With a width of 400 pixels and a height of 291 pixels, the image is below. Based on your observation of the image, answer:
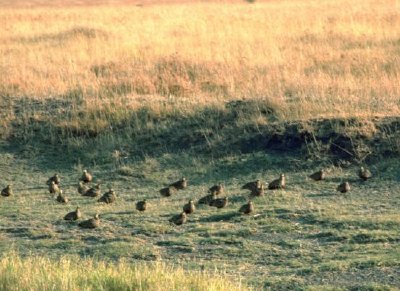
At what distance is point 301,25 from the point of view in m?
31.1

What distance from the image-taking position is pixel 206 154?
51.2 feet

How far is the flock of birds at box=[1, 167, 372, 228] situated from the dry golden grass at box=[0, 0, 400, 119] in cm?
294

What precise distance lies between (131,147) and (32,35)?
1700 cm

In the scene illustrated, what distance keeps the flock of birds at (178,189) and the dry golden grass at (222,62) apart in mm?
2943

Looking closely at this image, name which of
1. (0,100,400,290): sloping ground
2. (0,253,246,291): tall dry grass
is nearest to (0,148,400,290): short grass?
(0,100,400,290): sloping ground

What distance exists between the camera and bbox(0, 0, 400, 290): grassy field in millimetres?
9555

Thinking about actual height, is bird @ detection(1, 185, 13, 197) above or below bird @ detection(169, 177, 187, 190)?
above

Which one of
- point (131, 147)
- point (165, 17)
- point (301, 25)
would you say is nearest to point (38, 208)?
point (131, 147)

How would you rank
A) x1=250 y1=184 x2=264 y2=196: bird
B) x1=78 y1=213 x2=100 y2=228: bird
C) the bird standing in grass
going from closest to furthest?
x1=78 y1=213 x2=100 y2=228: bird → x1=250 y1=184 x2=264 y2=196: bird → the bird standing in grass

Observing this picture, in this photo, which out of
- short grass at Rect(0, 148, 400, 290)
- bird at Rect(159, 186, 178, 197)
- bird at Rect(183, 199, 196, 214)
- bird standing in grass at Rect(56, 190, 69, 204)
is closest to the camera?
short grass at Rect(0, 148, 400, 290)

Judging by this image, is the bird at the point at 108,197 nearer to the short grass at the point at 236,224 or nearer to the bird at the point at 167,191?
the short grass at the point at 236,224

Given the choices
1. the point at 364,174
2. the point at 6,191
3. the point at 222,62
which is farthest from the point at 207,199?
the point at 222,62

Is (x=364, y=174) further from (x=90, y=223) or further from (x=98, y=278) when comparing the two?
(x=98, y=278)

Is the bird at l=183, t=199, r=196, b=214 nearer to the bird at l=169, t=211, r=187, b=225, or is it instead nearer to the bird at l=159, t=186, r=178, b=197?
the bird at l=169, t=211, r=187, b=225
